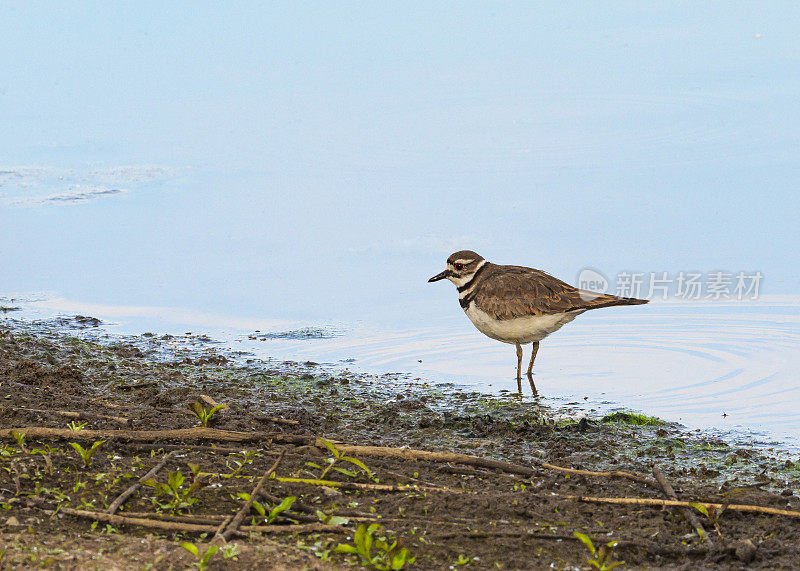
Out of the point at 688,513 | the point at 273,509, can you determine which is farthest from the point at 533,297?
the point at 273,509

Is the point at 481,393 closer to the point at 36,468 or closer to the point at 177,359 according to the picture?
the point at 177,359

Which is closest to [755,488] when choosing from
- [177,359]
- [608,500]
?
[608,500]

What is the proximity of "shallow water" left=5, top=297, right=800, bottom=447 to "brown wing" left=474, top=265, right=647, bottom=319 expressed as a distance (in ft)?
2.06

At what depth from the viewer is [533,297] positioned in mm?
9172

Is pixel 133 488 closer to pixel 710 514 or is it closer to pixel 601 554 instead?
pixel 601 554

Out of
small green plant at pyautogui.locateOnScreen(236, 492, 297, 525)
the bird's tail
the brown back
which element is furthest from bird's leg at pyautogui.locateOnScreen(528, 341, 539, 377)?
small green plant at pyautogui.locateOnScreen(236, 492, 297, 525)

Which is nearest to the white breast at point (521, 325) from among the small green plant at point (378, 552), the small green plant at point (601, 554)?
the small green plant at point (601, 554)

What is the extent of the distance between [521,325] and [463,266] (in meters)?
1.09

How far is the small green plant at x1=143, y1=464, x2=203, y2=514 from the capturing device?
15.7 feet

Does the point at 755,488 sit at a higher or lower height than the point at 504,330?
lower

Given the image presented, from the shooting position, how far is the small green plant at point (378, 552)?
415 centimetres

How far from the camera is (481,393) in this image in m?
8.63

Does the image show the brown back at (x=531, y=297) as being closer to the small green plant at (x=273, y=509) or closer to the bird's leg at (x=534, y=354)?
the bird's leg at (x=534, y=354)

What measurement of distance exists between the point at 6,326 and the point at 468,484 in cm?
643
